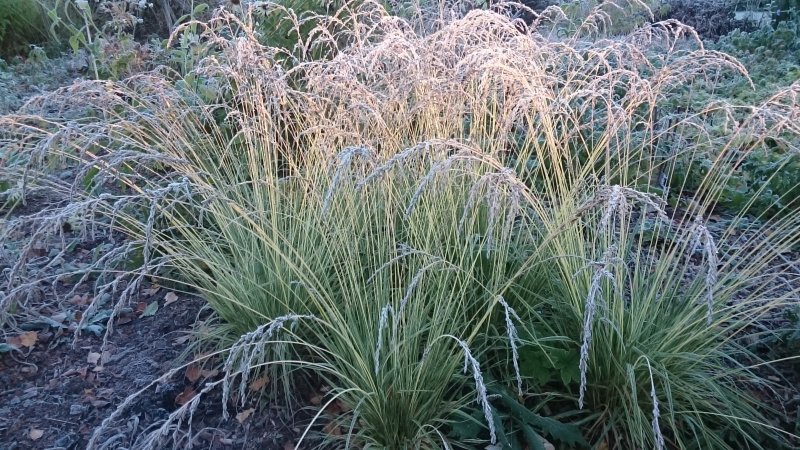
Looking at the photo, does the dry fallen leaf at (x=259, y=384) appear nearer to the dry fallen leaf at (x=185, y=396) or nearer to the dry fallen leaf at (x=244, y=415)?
the dry fallen leaf at (x=244, y=415)

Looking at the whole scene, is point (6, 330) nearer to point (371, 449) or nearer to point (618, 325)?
point (371, 449)

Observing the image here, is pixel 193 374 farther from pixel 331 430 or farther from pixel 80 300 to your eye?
pixel 80 300

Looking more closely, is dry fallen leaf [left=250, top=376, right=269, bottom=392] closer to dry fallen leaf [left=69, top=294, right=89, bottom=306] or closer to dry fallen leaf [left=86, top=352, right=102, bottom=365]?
dry fallen leaf [left=86, top=352, right=102, bottom=365]

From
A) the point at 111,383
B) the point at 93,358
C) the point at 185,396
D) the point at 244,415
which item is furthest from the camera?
the point at 93,358

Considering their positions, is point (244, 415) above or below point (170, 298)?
above

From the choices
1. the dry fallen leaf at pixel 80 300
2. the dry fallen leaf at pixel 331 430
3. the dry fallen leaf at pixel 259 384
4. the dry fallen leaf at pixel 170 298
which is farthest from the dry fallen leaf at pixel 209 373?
the dry fallen leaf at pixel 80 300

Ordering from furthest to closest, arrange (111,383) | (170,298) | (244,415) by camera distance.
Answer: (170,298)
(111,383)
(244,415)

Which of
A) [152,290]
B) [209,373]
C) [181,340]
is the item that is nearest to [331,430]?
[209,373]

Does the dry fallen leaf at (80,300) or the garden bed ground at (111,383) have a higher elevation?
the garden bed ground at (111,383)

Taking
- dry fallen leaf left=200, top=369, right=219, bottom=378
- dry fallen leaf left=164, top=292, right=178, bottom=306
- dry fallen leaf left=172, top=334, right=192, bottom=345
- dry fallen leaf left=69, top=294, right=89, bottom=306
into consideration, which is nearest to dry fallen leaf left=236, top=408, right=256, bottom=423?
dry fallen leaf left=200, top=369, right=219, bottom=378

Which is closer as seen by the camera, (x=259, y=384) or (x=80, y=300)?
(x=259, y=384)

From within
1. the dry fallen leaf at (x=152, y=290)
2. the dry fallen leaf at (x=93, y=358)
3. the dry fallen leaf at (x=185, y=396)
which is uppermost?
the dry fallen leaf at (x=185, y=396)

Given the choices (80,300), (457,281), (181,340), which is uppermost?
(457,281)

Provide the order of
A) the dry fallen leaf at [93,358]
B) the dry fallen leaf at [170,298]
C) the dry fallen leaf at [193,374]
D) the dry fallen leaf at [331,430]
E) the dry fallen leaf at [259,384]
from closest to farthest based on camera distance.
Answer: the dry fallen leaf at [331,430] → the dry fallen leaf at [259,384] → the dry fallen leaf at [193,374] → the dry fallen leaf at [93,358] → the dry fallen leaf at [170,298]
